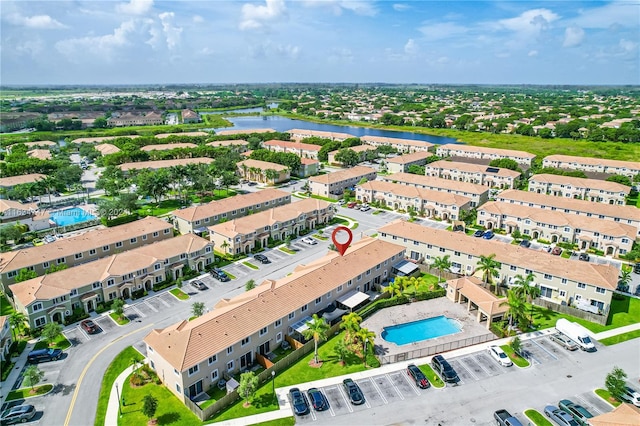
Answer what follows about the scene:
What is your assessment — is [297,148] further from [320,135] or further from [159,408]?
[159,408]

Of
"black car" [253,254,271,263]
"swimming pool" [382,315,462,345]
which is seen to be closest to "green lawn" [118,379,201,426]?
"swimming pool" [382,315,462,345]

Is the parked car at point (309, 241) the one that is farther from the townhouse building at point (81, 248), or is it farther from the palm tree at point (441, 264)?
the townhouse building at point (81, 248)

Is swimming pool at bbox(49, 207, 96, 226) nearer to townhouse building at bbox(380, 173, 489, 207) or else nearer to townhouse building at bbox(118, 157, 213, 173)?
townhouse building at bbox(118, 157, 213, 173)

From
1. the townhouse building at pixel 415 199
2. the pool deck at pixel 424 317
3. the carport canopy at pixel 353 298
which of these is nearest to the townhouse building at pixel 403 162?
the townhouse building at pixel 415 199

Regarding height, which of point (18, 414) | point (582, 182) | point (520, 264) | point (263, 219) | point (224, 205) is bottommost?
point (18, 414)

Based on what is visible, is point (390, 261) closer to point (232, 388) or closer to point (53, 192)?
point (232, 388)

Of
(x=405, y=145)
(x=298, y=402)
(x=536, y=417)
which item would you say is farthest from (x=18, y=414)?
(x=405, y=145)
